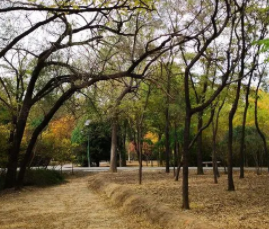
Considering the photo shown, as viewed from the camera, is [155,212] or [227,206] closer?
[155,212]

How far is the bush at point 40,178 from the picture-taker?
2125 centimetres

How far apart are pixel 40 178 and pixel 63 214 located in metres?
11.2

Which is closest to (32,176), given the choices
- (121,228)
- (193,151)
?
(121,228)

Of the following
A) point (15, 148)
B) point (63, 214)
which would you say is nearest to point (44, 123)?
point (15, 148)

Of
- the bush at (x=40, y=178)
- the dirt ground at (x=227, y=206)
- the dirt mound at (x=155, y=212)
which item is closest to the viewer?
the dirt mound at (x=155, y=212)

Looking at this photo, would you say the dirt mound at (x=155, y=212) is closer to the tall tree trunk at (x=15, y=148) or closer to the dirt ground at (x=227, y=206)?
the dirt ground at (x=227, y=206)

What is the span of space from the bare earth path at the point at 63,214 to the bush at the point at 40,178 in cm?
551

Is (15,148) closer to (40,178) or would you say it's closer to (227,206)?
(40,178)

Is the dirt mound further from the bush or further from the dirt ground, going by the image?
the bush

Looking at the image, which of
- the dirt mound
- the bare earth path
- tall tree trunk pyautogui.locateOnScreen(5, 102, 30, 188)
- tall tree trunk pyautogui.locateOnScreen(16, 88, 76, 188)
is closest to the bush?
tall tree trunk pyautogui.locateOnScreen(5, 102, 30, 188)

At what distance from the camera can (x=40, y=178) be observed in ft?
71.6

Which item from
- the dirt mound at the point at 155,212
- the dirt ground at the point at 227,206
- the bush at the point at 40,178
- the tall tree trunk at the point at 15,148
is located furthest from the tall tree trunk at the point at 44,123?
the dirt ground at the point at 227,206

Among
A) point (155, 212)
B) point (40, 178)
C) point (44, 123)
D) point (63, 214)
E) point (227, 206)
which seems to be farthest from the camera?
point (40, 178)

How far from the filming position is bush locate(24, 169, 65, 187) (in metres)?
21.2
